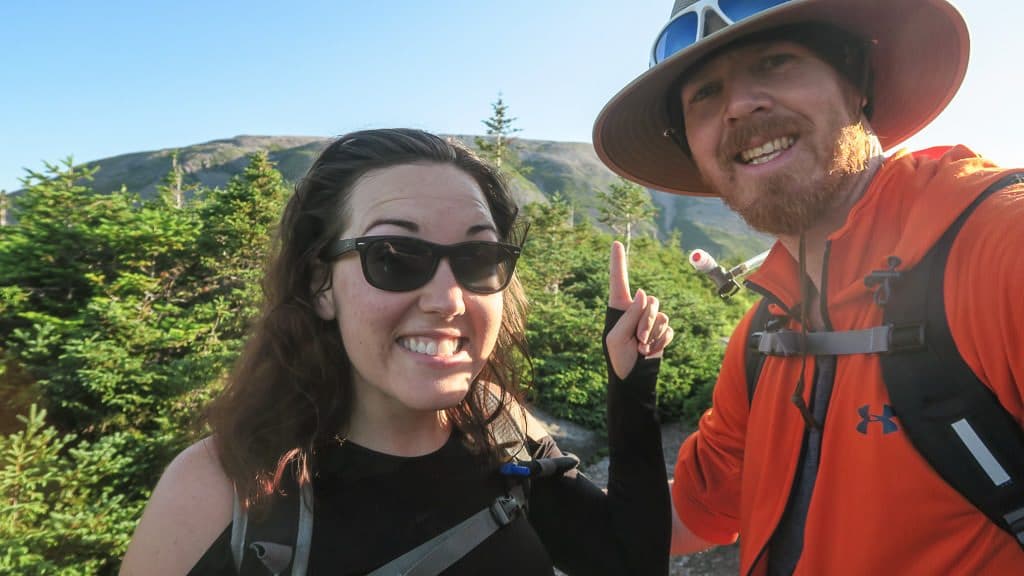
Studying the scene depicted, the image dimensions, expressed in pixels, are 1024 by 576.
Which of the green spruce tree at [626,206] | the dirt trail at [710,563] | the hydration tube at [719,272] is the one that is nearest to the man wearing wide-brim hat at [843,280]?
the hydration tube at [719,272]

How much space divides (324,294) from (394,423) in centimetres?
44

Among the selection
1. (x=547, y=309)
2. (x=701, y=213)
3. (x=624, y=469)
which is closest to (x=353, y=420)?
(x=624, y=469)

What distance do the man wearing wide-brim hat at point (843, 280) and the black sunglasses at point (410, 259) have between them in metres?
0.91

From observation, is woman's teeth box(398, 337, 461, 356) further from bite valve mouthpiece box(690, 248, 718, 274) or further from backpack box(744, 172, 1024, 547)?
backpack box(744, 172, 1024, 547)

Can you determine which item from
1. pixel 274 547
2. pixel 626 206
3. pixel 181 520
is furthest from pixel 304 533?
pixel 626 206

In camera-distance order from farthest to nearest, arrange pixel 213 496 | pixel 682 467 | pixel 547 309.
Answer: pixel 547 309 < pixel 682 467 < pixel 213 496

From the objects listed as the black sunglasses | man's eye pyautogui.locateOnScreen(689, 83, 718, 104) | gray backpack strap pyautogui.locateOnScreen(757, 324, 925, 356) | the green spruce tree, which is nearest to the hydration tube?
gray backpack strap pyautogui.locateOnScreen(757, 324, 925, 356)

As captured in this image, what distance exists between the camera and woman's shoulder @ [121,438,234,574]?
1.21 metres

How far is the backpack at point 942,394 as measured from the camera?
1090mm

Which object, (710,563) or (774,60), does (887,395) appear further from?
(710,563)

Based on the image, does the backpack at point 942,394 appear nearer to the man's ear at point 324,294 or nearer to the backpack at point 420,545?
the backpack at point 420,545

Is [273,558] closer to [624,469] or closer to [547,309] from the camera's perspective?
[624,469]

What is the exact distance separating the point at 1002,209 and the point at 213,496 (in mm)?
1950

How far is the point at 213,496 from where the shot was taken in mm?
1282
